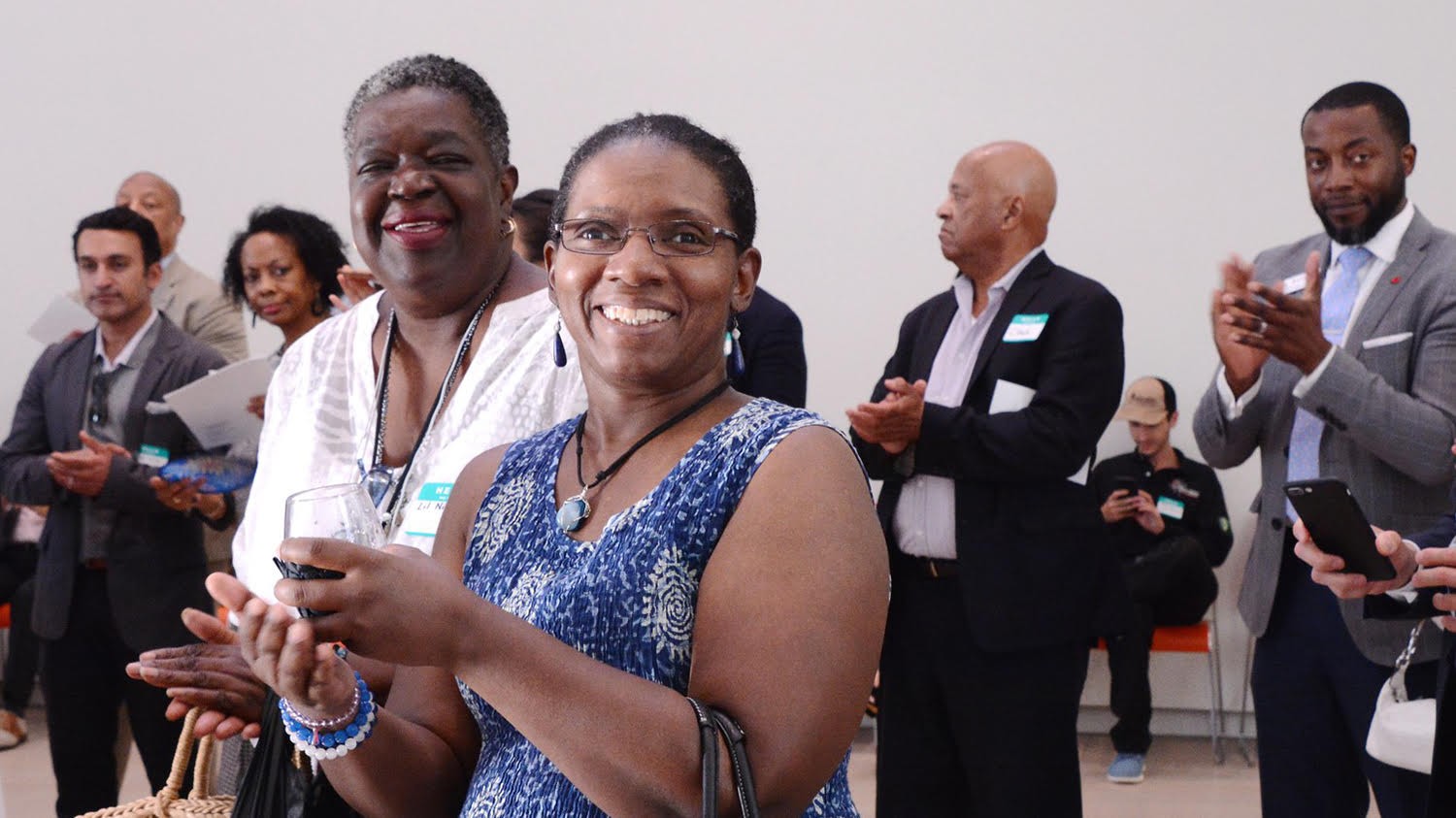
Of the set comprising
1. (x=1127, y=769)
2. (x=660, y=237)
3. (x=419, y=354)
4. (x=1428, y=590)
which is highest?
(x=660, y=237)

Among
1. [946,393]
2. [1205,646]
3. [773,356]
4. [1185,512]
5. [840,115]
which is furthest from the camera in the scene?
[840,115]

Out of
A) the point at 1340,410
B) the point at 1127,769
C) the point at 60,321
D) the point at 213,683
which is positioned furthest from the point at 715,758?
the point at 1127,769

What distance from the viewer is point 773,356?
167 inches

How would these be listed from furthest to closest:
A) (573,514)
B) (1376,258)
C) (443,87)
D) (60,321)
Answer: (60,321) → (1376,258) → (443,87) → (573,514)

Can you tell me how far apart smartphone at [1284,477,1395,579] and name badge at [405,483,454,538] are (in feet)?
4.77

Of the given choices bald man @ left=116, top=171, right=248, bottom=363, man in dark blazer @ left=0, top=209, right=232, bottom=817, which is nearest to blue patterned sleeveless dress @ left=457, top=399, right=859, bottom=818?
man in dark blazer @ left=0, top=209, right=232, bottom=817

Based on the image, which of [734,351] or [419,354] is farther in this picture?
[419,354]

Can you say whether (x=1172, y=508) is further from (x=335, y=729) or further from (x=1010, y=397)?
(x=335, y=729)

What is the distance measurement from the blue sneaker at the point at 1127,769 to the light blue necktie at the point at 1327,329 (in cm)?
292

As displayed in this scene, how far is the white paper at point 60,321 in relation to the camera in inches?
224

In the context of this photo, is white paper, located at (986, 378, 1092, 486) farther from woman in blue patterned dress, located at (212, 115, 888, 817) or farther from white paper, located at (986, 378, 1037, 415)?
woman in blue patterned dress, located at (212, 115, 888, 817)

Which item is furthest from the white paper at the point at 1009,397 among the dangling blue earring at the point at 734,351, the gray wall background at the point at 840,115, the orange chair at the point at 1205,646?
the gray wall background at the point at 840,115

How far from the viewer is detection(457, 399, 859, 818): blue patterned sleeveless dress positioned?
149 cm

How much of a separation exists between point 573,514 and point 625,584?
14 cm
